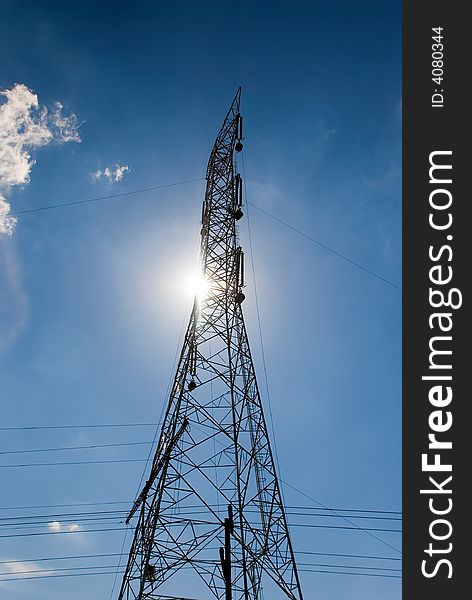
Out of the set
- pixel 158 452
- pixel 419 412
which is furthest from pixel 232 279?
pixel 419 412

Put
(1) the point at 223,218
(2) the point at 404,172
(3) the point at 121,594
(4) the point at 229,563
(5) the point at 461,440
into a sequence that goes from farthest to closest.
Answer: (1) the point at 223,218, (3) the point at 121,594, (4) the point at 229,563, (2) the point at 404,172, (5) the point at 461,440

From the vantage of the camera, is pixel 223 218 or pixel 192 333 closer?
pixel 192 333

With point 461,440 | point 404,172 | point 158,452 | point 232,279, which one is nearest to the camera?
point 461,440

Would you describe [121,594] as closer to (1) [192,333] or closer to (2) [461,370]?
(1) [192,333]

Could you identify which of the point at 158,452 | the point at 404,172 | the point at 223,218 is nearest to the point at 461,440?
the point at 404,172

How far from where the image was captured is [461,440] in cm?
1250

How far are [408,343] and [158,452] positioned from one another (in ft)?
44.8

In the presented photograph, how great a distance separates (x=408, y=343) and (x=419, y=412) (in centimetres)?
196

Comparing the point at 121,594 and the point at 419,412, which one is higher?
the point at 419,412

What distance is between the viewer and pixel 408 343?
13.2 meters

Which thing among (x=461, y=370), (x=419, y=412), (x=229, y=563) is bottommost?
(x=229, y=563)

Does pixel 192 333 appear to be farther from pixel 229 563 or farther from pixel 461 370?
pixel 461 370

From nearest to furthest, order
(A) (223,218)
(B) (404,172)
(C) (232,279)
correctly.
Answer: (B) (404,172) → (C) (232,279) → (A) (223,218)

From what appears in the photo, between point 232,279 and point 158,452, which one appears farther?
point 232,279
